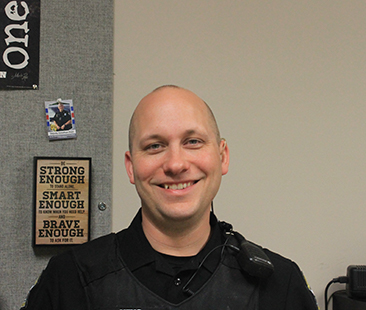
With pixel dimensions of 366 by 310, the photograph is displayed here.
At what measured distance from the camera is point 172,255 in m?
0.94

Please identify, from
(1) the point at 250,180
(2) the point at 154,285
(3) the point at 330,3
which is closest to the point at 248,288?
(2) the point at 154,285

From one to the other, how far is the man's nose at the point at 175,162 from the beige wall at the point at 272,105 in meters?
0.57

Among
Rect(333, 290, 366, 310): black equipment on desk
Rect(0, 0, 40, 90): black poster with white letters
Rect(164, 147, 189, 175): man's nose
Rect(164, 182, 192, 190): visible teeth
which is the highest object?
Rect(0, 0, 40, 90): black poster with white letters

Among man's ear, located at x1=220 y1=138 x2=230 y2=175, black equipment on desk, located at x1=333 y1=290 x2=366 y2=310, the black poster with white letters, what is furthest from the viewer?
the black poster with white letters

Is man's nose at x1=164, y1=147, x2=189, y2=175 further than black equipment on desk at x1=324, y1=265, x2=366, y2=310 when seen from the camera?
No

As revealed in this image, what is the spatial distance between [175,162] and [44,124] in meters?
0.70

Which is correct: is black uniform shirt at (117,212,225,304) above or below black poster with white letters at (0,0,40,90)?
below

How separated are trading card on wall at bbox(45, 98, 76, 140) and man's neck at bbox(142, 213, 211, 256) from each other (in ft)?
1.93

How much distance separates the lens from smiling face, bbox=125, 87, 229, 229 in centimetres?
89

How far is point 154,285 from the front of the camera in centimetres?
89

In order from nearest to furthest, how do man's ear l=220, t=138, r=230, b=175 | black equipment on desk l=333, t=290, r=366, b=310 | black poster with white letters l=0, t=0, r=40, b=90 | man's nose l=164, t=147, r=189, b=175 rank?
man's nose l=164, t=147, r=189, b=175
man's ear l=220, t=138, r=230, b=175
black equipment on desk l=333, t=290, r=366, b=310
black poster with white letters l=0, t=0, r=40, b=90

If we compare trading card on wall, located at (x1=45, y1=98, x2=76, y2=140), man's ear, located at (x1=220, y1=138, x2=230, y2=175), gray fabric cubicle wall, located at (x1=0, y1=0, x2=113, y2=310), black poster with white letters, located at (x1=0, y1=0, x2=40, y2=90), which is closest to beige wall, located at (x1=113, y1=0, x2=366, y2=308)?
gray fabric cubicle wall, located at (x1=0, y1=0, x2=113, y2=310)

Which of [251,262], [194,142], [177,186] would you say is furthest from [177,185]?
[251,262]

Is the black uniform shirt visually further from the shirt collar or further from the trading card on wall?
the trading card on wall
